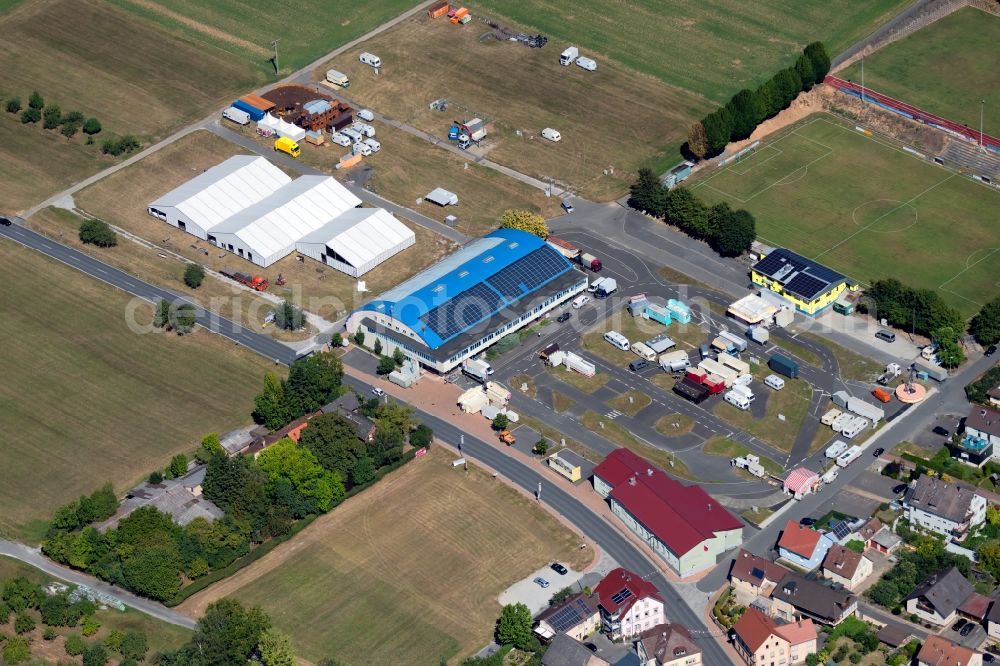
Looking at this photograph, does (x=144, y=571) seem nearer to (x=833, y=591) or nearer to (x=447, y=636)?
(x=447, y=636)

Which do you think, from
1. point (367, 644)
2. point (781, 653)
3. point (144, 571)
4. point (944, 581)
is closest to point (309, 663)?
point (367, 644)

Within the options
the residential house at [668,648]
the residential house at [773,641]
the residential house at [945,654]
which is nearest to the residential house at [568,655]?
the residential house at [668,648]

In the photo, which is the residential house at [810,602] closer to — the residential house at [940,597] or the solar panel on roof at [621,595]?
the residential house at [940,597]

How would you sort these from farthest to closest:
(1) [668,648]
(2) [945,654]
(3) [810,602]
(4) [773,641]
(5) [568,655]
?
(3) [810,602], (4) [773,641], (1) [668,648], (5) [568,655], (2) [945,654]

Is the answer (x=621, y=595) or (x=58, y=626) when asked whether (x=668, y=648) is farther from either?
(x=58, y=626)

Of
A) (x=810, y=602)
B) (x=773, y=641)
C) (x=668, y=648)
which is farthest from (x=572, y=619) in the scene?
(x=810, y=602)

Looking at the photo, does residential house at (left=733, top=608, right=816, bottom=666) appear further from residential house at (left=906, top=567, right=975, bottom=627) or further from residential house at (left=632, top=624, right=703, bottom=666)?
residential house at (left=906, top=567, right=975, bottom=627)

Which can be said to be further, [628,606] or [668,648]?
[628,606]
